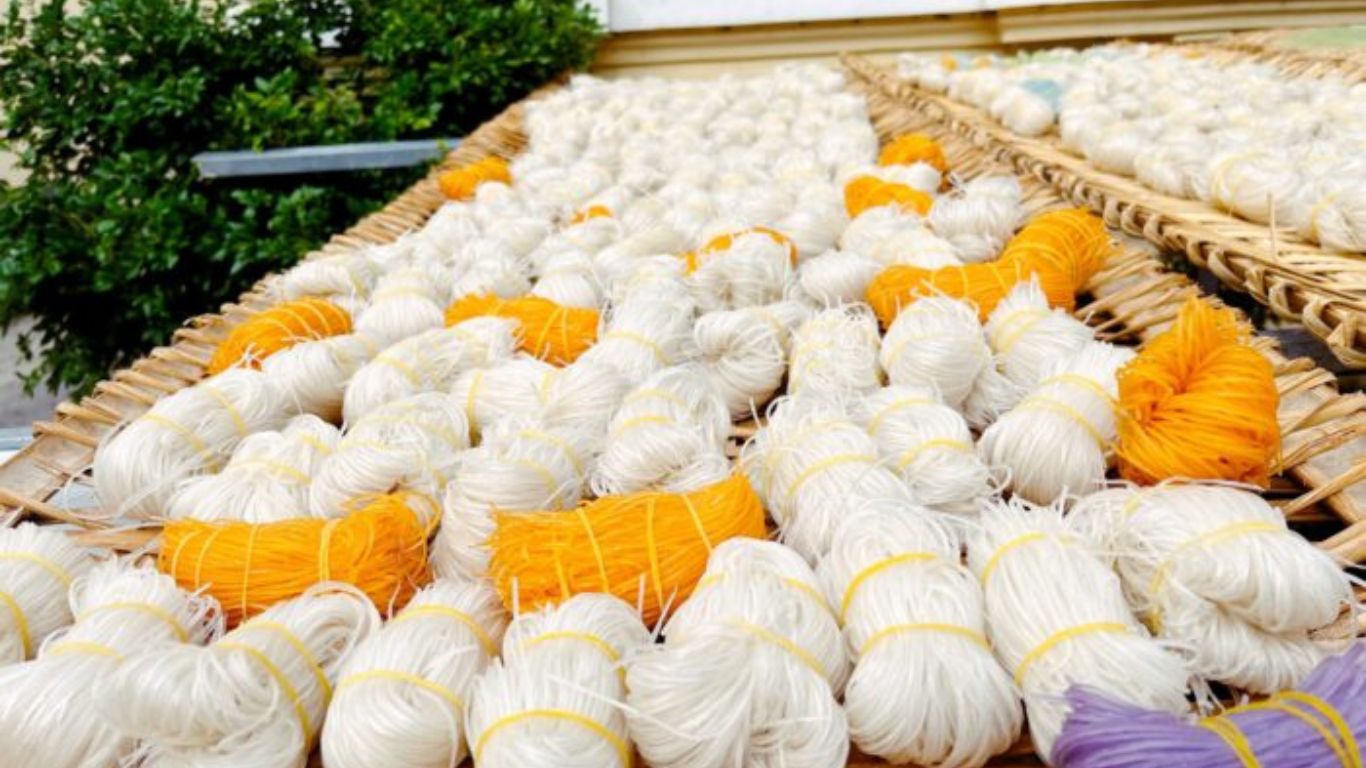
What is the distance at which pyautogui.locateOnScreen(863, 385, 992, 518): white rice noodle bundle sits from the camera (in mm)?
947

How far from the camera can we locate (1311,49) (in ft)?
9.63

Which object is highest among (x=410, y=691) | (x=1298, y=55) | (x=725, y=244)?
(x=1298, y=55)

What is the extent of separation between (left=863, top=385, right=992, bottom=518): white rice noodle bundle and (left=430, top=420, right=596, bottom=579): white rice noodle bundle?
32 cm

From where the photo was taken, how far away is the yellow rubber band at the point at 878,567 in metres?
0.79

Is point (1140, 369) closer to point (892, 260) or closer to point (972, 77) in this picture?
point (892, 260)

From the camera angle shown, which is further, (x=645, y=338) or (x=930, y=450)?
(x=645, y=338)

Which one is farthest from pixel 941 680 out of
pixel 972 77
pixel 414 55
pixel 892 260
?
pixel 414 55

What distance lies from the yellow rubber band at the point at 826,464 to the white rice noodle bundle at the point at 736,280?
0.56 metres

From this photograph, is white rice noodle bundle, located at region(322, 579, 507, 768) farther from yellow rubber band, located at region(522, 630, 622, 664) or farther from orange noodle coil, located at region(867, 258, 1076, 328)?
orange noodle coil, located at region(867, 258, 1076, 328)

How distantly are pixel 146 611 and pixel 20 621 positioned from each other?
0.13 metres

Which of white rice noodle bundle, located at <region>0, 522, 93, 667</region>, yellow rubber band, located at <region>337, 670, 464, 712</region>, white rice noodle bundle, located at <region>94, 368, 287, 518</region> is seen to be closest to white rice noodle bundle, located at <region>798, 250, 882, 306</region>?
white rice noodle bundle, located at <region>94, 368, 287, 518</region>

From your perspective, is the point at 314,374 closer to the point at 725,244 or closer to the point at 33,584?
the point at 33,584

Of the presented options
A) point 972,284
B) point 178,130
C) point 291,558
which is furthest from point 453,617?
point 178,130

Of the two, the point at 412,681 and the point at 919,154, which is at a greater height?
the point at 919,154
